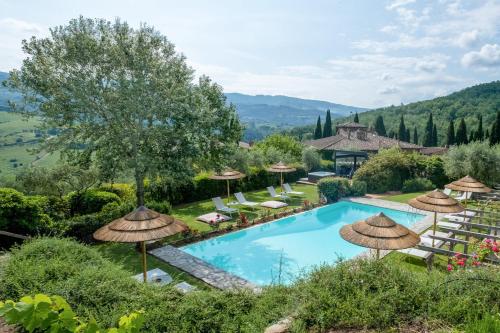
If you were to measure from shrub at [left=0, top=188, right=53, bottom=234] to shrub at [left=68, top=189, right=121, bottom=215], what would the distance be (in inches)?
124

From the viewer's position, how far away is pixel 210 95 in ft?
53.7

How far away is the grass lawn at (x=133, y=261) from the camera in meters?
9.44

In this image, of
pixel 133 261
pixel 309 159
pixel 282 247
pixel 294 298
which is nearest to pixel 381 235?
pixel 294 298

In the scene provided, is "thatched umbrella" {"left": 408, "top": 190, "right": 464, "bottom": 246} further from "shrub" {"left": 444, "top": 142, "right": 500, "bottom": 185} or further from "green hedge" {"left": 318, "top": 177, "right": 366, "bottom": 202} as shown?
"shrub" {"left": 444, "top": 142, "right": 500, "bottom": 185}

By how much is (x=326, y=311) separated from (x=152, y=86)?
11.2 metres

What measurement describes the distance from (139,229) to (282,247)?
313 inches

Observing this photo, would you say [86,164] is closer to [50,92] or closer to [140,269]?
[50,92]

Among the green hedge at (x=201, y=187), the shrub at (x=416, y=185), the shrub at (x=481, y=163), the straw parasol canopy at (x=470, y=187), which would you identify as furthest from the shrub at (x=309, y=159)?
the straw parasol canopy at (x=470, y=187)

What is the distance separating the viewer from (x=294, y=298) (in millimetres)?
4895

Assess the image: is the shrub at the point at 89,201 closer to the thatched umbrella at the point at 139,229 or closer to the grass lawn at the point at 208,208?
the grass lawn at the point at 208,208

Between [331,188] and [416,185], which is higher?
[331,188]

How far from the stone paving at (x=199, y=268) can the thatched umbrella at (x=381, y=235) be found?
11.1 ft

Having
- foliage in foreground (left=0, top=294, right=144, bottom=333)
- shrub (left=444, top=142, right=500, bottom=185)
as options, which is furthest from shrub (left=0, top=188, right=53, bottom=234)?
shrub (left=444, top=142, right=500, bottom=185)

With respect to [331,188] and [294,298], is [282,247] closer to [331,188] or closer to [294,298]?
[331,188]
